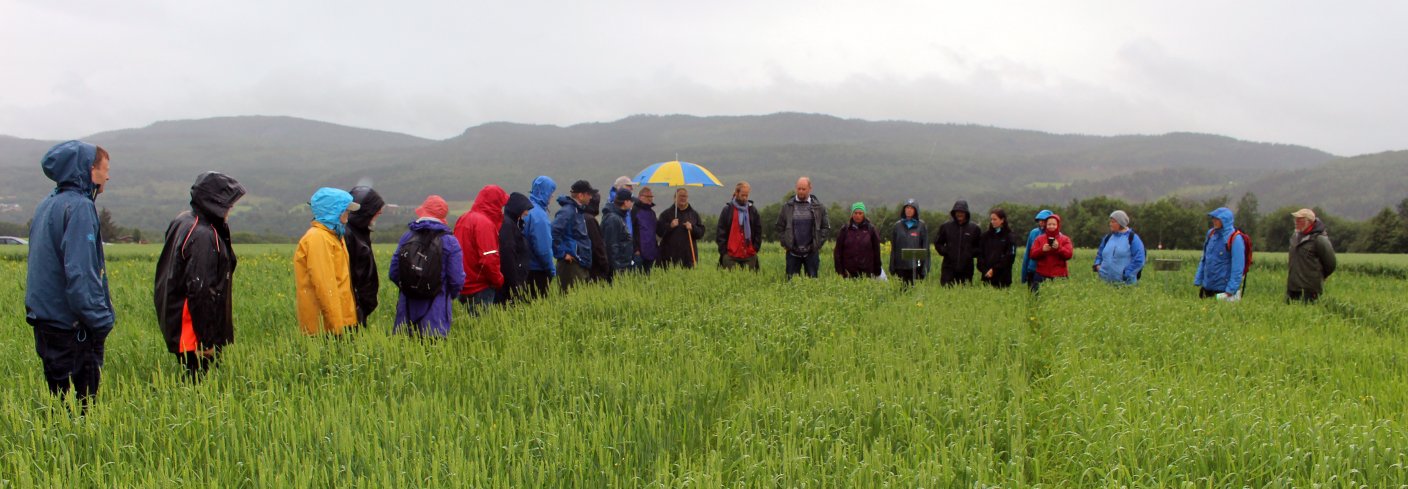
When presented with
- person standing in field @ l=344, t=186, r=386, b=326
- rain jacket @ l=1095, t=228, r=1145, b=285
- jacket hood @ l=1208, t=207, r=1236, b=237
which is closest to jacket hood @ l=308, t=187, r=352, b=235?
person standing in field @ l=344, t=186, r=386, b=326

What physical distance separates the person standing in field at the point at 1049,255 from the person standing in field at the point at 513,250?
22.4ft

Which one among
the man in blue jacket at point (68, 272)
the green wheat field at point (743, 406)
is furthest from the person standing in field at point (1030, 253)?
the man in blue jacket at point (68, 272)

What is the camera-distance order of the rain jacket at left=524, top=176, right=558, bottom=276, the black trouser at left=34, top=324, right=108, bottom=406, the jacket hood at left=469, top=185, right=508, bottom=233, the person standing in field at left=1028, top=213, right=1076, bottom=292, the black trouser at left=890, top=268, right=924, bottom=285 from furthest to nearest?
1. the black trouser at left=890, top=268, right=924, bottom=285
2. the person standing in field at left=1028, top=213, right=1076, bottom=292
3. the rain jacket at left=524, top=176, right=558, bottom=276
4. the jacket hood at left=469, top=185, right=508, bottom=233
5. the black trouser at left=34, top=324, right=108, bottom=406

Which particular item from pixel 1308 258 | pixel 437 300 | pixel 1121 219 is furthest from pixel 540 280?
pixel 1308 258

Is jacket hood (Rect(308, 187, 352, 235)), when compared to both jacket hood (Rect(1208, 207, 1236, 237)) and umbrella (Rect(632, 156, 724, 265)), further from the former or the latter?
jacket hood (Rect(1208, 207, 1236, 237))

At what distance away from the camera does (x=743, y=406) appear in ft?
13.5

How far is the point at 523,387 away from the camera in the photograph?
4383mm

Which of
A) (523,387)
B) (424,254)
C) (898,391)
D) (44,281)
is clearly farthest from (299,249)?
(898,391)

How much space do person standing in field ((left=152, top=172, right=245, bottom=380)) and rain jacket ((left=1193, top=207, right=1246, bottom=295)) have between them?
9940 mm

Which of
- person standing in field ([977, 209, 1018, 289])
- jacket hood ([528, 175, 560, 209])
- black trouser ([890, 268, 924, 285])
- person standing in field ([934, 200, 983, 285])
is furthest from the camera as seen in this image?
black trouser ([890, 268, 924, 285])

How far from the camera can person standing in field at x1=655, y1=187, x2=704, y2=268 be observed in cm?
1178

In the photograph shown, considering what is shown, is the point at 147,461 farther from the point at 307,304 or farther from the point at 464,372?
the point at 307,304

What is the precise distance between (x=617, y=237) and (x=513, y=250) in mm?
2259

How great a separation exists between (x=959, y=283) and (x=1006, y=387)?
6316 millimetres
